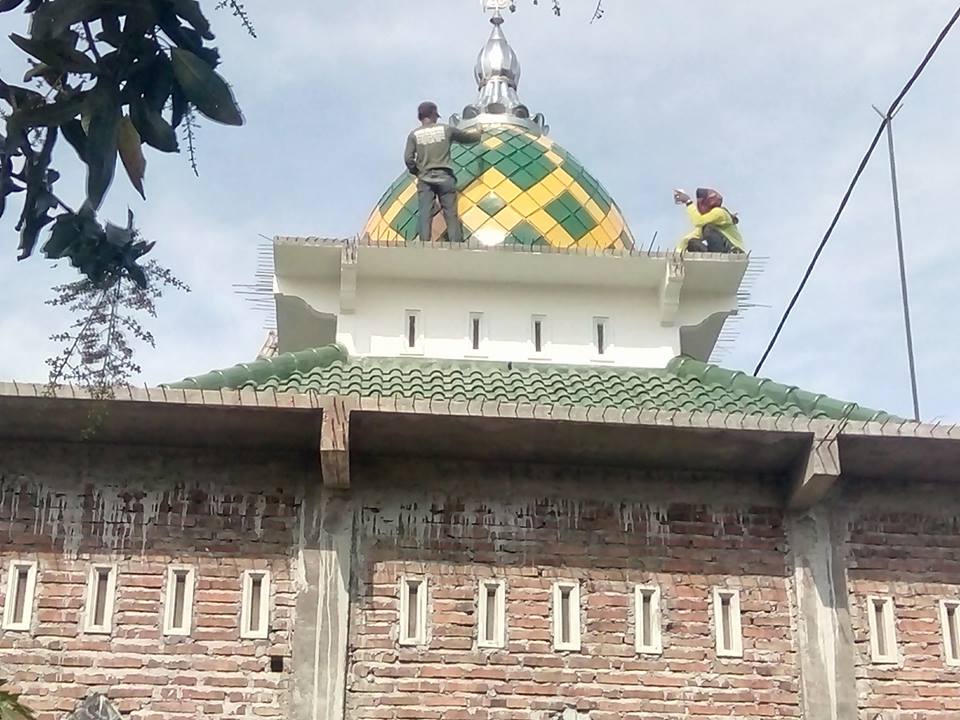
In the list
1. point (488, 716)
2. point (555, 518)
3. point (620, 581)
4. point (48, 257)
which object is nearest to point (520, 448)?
point (555, 518)

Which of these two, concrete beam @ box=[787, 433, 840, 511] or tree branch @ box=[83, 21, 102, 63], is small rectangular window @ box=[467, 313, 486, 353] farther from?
tree branch @ box=[83, 21, 102, 63]

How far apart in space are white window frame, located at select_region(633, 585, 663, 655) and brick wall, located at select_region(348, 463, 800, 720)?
0.04 m

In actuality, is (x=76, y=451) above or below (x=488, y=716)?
above

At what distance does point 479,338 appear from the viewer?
10703 millimetres

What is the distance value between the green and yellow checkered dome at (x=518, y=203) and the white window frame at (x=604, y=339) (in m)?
0.78

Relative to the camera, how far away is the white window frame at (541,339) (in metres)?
10.6

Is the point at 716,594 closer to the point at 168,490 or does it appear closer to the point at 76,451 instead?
the point at 168,490

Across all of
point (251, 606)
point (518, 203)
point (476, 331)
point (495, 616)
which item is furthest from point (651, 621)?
point (518, 203)

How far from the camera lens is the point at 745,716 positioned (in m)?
7.81

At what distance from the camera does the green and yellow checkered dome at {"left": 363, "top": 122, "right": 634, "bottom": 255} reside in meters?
11.7

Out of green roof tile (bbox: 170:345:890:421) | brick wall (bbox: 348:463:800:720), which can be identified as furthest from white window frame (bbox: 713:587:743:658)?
green roof tile (bbox: 170:345:890:421)

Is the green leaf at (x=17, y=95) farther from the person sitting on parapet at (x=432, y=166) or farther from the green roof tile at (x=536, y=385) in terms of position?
→ the person sitting on parapet at (x=432, y=166)

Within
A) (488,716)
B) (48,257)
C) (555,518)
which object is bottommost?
(488,716)

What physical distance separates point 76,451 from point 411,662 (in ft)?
7.65
